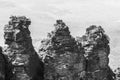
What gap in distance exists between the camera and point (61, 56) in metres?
63.6

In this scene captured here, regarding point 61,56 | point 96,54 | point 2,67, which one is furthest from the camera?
point 96,54

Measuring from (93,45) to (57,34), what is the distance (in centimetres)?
1016

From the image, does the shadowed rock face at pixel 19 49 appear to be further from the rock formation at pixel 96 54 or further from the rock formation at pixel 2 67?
the rock formation at pixel 96 54

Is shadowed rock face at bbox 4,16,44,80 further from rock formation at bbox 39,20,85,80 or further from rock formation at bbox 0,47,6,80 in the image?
rock formation at bbox 39,20,85,80

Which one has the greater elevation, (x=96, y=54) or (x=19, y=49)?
(x=19, y=49)

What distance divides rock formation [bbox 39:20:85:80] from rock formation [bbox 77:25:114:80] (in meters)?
4.84

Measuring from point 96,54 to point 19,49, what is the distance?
17.8 metres

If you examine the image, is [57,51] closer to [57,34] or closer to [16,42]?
[57,34]

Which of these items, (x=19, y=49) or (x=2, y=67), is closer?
(x=2, y=67)

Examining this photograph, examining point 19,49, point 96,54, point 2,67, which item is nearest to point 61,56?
point 19,49

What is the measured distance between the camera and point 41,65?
213ft

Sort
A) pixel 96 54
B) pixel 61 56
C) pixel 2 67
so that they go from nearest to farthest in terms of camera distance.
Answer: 1. pixel 2 67
2. pixel 61 56
3. pixel 96 54

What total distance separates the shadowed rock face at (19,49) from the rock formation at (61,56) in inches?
143

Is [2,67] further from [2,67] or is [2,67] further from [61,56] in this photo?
[61,56]
